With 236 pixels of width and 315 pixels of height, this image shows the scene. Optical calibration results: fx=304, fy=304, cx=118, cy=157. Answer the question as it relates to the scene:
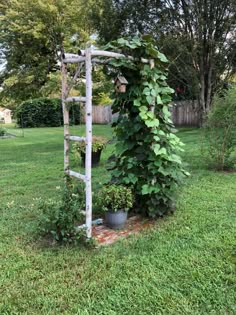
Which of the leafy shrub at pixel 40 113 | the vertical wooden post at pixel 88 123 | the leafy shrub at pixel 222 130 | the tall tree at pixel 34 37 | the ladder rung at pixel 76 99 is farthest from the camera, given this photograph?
the leafy shrub at pixel 40 113

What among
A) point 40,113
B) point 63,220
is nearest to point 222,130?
point 63,220

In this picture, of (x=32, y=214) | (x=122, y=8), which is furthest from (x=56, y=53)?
(x=32, y=214)

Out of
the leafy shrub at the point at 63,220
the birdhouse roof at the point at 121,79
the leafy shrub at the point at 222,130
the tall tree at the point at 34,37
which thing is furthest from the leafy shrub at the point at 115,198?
the tall tree at the point at 34,37

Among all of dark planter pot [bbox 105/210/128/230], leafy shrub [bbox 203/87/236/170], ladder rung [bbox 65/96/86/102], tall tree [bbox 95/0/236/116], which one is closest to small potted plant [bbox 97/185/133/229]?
dark planter pot [bbox 105/210/128/230]

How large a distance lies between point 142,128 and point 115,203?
794mm

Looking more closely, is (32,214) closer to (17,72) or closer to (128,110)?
(128,110)

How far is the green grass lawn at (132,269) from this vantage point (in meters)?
1.84

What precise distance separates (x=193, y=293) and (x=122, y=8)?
1049cm

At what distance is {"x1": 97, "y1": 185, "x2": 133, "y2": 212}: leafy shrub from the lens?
285cm

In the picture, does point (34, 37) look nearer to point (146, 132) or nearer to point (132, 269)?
point (146, 132)

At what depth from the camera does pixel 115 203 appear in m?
2.84

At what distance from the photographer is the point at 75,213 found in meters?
2.54

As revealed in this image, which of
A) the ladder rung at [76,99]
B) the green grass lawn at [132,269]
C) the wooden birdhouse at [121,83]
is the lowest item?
the green grass lawn at [132,269]

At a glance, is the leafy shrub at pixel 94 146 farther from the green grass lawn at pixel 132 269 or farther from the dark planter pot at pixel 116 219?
the dark planter pot at pixel 116 219
